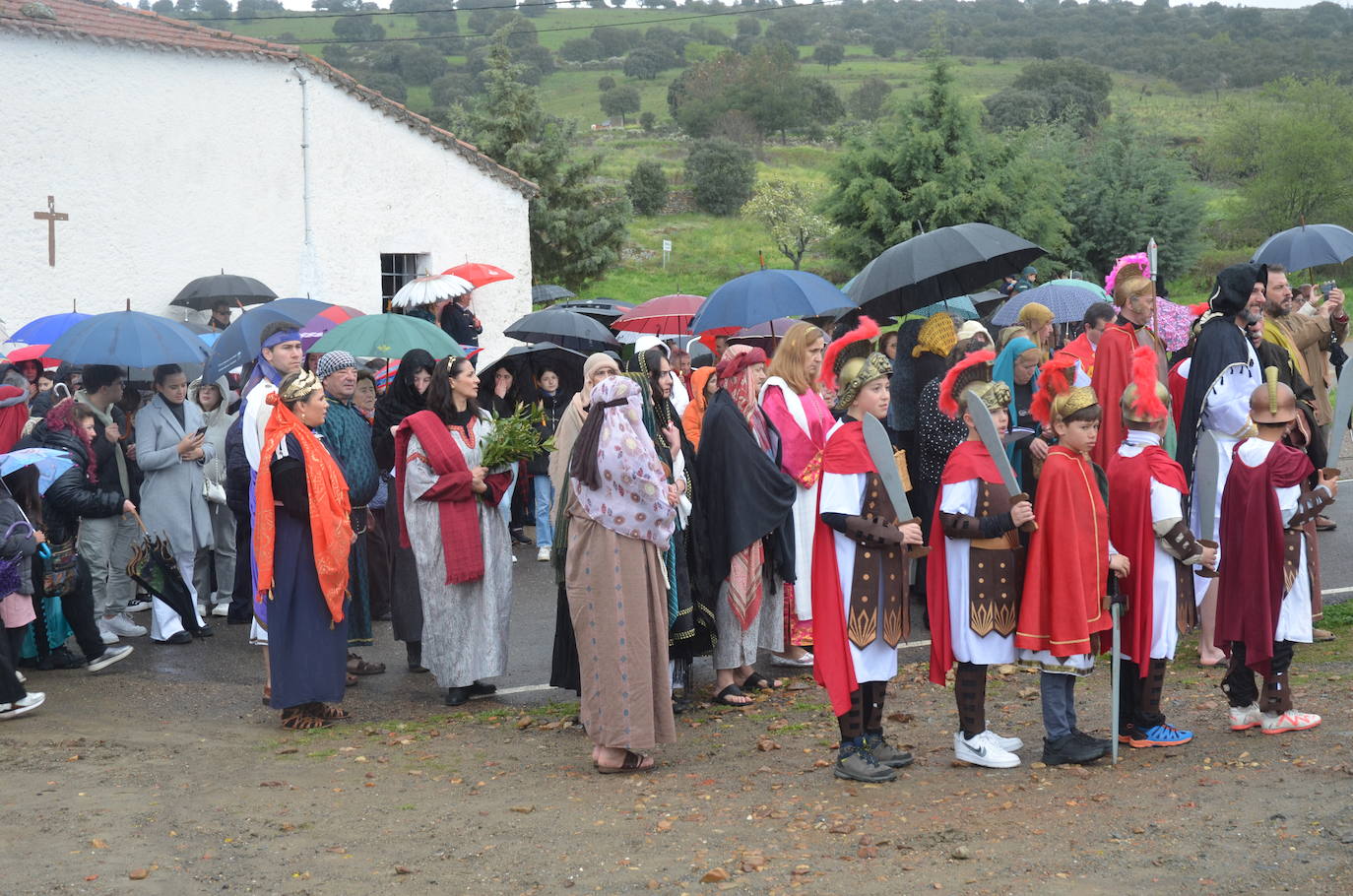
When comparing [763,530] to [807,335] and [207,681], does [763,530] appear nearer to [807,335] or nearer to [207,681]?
[807,335]

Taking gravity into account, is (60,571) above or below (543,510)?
above

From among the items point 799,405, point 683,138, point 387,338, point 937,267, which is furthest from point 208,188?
point 683,138

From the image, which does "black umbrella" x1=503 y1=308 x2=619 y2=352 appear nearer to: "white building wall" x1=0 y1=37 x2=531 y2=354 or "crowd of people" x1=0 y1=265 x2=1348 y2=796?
"crowd of people" x1=0 y1=265 x2=1348 y2=796

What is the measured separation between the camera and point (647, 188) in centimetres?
5519

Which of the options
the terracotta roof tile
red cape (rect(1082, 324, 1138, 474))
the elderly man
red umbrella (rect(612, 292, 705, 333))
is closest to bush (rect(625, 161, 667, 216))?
the terracotta roof tile

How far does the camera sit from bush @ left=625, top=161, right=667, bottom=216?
2162 inches

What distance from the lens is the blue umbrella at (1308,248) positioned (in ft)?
37.6

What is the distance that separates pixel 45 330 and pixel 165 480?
11.8 feet

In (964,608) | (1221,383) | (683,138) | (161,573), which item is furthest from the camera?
(683,138)

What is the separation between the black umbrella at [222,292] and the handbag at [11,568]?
433 inches

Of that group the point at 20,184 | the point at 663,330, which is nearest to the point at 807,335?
the point at 663,330

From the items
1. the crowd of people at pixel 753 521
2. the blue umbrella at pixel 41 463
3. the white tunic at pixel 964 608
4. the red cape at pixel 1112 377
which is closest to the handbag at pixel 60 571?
the crowd of people at pixel 753 521

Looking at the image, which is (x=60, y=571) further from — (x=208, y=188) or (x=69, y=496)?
(x=208, y=188)

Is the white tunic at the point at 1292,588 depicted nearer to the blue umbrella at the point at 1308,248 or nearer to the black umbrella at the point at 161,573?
the blue umbrella at the point at 1308,248
